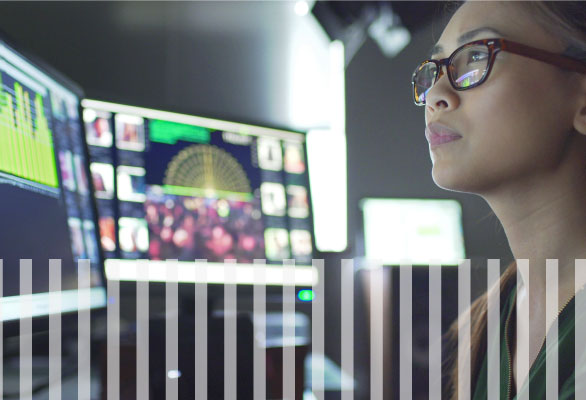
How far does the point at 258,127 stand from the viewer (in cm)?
111

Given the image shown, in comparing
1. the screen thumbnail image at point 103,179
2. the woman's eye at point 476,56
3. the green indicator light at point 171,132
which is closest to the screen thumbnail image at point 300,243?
the green indicator light at point 171,132

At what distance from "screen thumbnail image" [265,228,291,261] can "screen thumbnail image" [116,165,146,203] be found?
0.92 ft

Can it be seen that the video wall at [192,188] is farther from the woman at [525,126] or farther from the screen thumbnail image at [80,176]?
the woman at [525,126]

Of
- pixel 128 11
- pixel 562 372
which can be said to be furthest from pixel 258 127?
pixel 562 372

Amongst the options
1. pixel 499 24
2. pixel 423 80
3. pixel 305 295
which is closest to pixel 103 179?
pixel 305 295

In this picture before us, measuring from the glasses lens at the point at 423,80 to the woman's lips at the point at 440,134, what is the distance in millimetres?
76

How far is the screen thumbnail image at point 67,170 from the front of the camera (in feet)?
2.57

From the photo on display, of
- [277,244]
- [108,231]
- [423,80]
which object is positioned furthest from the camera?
[277,244]

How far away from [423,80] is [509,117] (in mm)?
167

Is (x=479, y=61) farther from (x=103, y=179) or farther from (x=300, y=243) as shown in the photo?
(x=103, y=179)

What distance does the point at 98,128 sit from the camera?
3.22 feet

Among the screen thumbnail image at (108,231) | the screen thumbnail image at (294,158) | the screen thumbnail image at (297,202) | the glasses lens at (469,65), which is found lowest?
the screen thumbnail image at (108,231)

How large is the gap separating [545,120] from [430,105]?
0.14 metres

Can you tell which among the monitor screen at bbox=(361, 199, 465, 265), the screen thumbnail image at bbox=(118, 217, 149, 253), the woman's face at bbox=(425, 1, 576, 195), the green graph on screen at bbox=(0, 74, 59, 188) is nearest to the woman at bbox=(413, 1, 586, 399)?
the woman's face at bbox=(425, 1, 576, 195)
